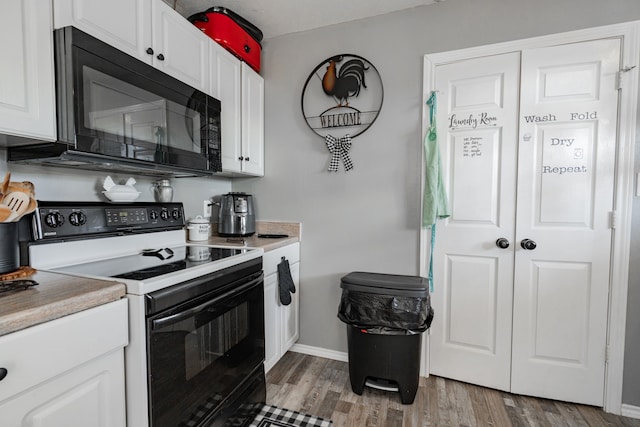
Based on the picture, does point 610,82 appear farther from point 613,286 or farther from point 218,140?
point 218,140

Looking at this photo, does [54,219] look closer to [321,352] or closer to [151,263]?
[151,263]

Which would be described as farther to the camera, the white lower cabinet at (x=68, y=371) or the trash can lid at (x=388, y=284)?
the trash can lid at (x=388, y=284)

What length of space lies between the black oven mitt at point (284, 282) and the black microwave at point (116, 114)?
2.63 ft

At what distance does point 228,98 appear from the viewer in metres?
1.93

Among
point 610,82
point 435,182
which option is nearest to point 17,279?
point 435,182

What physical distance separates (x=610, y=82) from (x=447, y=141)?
0.85 meters

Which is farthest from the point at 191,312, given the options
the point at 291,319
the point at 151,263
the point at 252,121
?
the point at 252,121

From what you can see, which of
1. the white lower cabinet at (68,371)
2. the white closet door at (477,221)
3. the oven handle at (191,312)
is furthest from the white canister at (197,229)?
the white closet door at (477,221)

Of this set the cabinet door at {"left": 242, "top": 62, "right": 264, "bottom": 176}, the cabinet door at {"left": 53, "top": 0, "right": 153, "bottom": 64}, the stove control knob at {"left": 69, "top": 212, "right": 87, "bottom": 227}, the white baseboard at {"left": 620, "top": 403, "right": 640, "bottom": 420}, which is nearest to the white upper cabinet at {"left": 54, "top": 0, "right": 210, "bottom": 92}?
the cabinet door at {"left": 53, "top": 0, "right": 153, "bottom": 64}

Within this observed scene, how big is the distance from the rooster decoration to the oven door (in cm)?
138

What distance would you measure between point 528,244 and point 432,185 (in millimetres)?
640

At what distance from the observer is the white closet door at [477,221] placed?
1.81 meters

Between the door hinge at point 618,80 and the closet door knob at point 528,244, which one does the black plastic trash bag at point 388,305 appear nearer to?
the closet door knob at point 528,244

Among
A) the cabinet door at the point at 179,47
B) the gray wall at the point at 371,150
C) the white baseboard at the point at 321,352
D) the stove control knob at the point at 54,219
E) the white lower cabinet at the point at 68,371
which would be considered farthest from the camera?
the white baseboard at the point at 321,352
